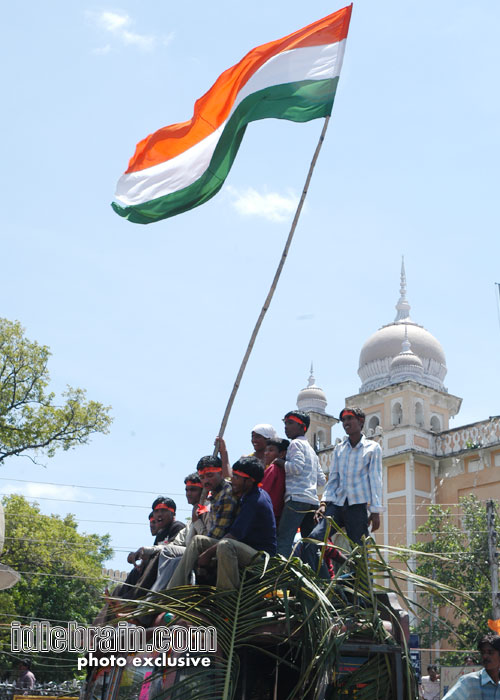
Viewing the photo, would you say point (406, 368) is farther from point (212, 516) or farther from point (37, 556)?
point (212, 516)

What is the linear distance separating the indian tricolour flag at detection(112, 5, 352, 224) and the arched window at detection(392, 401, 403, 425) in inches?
1002

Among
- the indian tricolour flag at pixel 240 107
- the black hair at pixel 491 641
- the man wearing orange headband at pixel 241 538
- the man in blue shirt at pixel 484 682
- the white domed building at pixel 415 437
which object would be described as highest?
the white domed building at pixel 415 437

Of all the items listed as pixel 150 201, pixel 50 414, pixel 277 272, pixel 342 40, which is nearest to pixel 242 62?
pixel 342 40

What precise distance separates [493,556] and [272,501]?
55.8 feet

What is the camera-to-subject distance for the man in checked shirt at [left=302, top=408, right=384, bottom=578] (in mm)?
6676

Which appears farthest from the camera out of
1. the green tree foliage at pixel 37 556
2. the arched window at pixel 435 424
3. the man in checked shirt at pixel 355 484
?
the arched window at pixel 435 424

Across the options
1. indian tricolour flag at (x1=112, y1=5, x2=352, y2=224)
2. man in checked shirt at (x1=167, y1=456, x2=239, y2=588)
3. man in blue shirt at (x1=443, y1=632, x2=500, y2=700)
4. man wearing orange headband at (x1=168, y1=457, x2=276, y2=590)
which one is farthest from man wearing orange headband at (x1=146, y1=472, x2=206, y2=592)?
indian tricolour flag at (x1=112, y1=5, x2=352, y2=224)

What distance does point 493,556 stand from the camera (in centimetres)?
2202

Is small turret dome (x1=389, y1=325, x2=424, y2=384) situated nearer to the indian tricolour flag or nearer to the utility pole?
the utility pole

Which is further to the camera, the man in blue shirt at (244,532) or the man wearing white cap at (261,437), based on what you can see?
the man wearing white cap at (261,437)

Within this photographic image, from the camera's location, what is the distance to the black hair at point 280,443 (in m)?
6.76

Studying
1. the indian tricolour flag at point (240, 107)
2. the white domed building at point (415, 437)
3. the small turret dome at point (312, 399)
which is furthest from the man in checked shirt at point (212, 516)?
the small turret dome at point (312, 399)

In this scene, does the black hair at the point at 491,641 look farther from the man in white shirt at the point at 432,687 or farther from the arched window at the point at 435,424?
the arched window at the point at 435,424

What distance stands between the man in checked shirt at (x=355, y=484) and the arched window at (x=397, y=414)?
2690 cm
